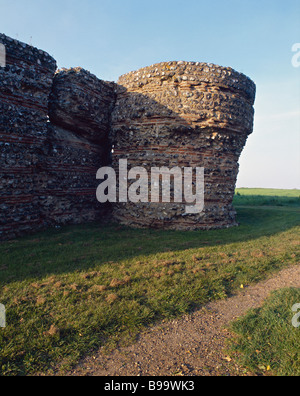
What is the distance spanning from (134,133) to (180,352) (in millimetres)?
8029

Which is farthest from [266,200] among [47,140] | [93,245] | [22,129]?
[22,129]

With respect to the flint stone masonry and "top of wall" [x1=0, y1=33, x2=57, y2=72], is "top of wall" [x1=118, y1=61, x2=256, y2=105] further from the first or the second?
"top of wall" [x1=0, y1=33, x2=57, y2=72]

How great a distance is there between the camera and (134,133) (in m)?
9.90

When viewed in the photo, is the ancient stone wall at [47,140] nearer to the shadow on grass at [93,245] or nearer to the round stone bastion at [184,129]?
the shadow on grass at [93,245]

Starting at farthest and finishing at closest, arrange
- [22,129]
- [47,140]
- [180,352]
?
[47,140], [22,129], [180,352]

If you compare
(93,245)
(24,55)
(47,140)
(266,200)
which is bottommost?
(93,245)

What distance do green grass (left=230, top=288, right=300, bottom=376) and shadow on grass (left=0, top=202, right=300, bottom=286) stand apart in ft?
9.92

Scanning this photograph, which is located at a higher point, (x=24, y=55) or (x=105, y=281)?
(x=24, y=55)

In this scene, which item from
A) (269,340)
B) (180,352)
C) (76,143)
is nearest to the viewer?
(180,352)

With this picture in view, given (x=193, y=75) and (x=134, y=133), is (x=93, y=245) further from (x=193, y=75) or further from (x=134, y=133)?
(x=193, y=75)

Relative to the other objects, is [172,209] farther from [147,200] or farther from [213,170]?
[213,170]

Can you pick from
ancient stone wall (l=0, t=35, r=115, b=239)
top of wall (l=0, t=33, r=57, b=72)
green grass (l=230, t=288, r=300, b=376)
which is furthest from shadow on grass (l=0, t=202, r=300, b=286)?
top of wall (l=0, t=33, r=57, b=72)

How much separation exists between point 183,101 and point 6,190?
249 inches
